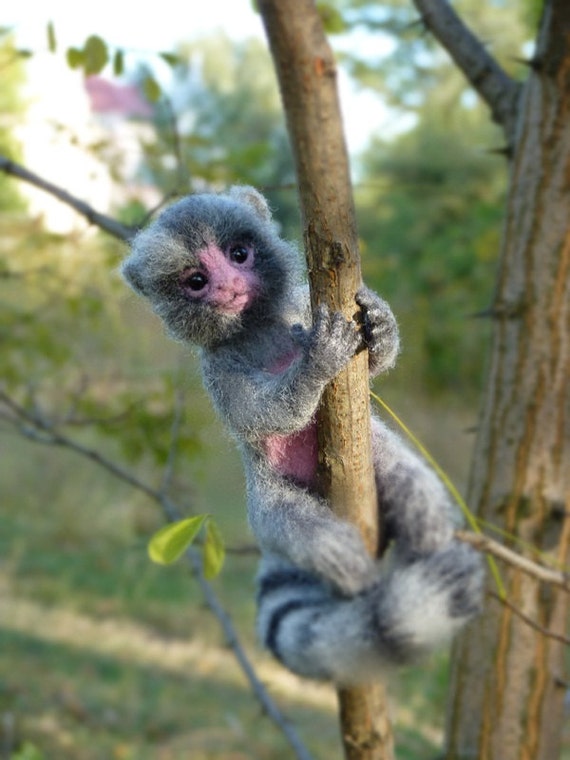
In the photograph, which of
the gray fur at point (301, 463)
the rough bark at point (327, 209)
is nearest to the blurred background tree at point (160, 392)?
the gray fur at point (301, 463)

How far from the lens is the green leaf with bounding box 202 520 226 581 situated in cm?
141

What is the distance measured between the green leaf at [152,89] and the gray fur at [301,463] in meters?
0.76

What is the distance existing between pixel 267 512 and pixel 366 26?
268 inches

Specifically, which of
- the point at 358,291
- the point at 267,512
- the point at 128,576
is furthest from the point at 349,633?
the point at 128,576

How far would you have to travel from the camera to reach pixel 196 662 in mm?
5699

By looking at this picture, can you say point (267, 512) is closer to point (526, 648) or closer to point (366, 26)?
point (526, 648)

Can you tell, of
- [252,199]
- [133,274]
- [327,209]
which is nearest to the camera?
[327,209]

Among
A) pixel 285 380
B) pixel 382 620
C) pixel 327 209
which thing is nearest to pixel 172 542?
pixel 285 380

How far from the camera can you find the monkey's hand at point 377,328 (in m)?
1.33

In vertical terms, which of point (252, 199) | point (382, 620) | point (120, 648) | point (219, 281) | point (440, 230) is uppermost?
point (252, 199)

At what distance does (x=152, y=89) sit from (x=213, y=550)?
1.57 m

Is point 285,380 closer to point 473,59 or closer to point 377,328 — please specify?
point 377,328

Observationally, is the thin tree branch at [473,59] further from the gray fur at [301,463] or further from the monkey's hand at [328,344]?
the monkey's hand at [328,344]

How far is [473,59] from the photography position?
2432 millimetres
